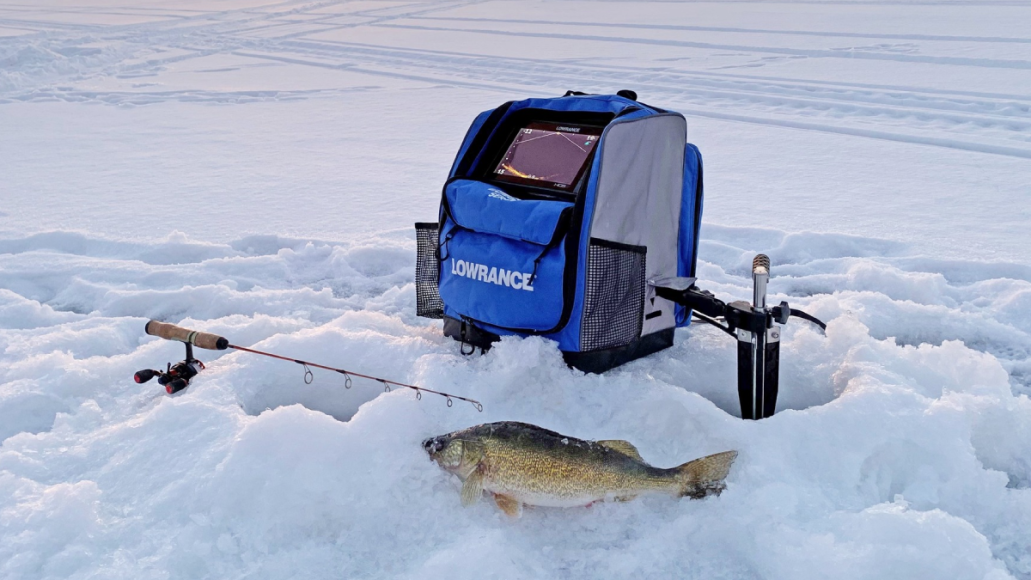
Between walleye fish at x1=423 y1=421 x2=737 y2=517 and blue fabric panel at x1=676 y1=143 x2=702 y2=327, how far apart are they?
105 centimetres

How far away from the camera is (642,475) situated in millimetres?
2273

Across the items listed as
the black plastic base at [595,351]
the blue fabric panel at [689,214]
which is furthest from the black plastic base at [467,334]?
the blue fabric panel at [689,214]

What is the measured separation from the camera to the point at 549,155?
3.28 m

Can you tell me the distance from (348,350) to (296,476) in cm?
81

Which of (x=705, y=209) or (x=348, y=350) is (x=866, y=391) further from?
(x=705, y=209)

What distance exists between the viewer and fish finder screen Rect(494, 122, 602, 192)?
317 centimetres

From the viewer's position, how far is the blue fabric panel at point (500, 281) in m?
2.87

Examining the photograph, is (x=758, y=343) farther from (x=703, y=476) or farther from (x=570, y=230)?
(x=570, y=230)

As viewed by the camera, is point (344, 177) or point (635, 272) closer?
point (635, 272)

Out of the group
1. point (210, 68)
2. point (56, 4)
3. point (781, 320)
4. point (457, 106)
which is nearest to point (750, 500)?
point (781, 320)

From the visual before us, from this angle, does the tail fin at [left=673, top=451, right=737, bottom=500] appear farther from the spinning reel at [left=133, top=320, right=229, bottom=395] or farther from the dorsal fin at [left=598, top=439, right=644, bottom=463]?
the spinning reel at [left=133, top=320, right=229, bottom=395]

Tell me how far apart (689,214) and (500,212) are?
0.76 meters

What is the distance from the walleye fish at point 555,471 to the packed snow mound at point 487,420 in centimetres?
8

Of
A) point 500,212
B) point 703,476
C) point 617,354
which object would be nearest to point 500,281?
point 500,212
